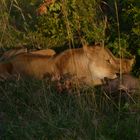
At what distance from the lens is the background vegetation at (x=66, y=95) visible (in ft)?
20.1

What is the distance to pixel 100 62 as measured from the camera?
328 inches

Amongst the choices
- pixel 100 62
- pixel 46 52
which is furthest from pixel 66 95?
pixel 46 52

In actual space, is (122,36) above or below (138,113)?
above

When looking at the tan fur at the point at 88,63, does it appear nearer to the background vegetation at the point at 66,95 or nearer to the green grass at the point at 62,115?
the background vegetation at the point at 66,95

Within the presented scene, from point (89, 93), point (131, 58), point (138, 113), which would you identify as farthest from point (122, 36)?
point (138, 113)

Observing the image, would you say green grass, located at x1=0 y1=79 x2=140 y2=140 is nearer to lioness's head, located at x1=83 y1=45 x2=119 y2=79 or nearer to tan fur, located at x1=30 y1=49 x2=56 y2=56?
lioness's head, located at x1=83 y1=45 x2=119 y2=79

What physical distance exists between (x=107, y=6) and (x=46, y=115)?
3.04 metres

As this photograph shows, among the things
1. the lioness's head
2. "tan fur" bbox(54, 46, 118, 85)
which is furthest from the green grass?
the lioness's head

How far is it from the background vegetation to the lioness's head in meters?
0.17

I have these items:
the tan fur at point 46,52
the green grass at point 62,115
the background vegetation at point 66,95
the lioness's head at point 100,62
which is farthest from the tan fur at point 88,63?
the green grass at point 62,115

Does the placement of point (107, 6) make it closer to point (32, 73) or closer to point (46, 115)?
point (32, 73)

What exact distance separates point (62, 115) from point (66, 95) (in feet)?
2.27

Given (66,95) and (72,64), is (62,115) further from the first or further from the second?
(72,64)

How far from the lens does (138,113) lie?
630cm
